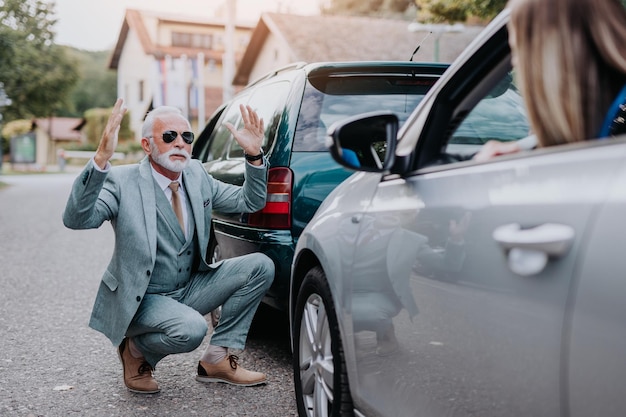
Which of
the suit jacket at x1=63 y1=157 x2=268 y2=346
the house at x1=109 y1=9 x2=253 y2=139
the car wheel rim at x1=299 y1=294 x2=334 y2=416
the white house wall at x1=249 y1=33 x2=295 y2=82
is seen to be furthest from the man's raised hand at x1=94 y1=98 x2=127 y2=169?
the house at x1=109 y1=9 x2=253 y2=139

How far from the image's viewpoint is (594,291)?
1.66 metres

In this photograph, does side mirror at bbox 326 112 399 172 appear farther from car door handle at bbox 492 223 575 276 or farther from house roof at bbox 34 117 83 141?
house roof at bbox 34 117 83 141

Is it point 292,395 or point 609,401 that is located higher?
point 609,401

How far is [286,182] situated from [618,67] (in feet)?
→ 9.72

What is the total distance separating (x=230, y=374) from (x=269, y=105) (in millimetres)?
1682

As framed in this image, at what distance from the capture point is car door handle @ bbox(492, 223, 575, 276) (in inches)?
69.5

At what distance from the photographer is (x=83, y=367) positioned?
206 inches

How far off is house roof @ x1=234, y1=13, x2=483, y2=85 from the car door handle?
3307cm

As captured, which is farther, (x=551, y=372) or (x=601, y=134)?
(x=601, y=134)

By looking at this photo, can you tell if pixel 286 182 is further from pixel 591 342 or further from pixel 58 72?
pixel 58 72

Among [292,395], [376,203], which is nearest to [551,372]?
[376,203]

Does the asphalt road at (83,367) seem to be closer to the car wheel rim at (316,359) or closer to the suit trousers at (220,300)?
the suit trousers at (220,300)

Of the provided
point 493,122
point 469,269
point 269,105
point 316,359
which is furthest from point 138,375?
point 469,269

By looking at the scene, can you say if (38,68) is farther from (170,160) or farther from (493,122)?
(493,122)
